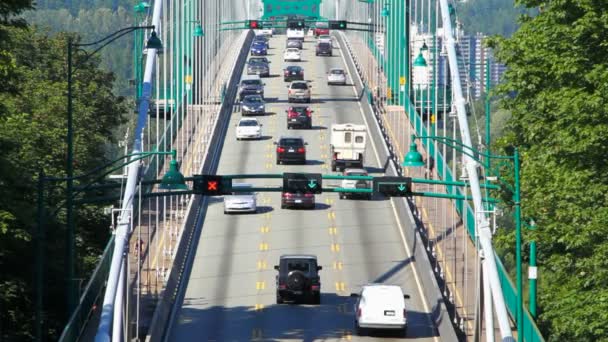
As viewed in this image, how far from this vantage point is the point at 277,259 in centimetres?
6956

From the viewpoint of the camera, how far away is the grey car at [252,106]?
379 feet

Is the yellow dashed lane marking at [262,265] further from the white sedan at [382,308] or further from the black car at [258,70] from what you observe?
the black car at [258,70]

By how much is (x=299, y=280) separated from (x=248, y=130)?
146ft

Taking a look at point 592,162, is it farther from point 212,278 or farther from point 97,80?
point 97,80

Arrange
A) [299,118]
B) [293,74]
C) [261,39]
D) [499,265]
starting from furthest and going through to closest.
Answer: [261,39]
[293,74]
[299,118]
[499,265]

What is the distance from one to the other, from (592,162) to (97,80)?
235ft

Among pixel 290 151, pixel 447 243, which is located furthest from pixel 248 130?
pixel 447 243

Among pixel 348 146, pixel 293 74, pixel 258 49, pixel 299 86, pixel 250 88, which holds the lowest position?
pixel 348 146

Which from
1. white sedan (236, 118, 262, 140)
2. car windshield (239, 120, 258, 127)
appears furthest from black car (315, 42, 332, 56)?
white sedan (236, 118, 262, 140)

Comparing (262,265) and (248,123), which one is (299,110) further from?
(262,265)

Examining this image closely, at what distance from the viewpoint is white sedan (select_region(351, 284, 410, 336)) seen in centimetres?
5359

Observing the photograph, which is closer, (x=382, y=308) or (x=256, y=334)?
(x=382, y=308)

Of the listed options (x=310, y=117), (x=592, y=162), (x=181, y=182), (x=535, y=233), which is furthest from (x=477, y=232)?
(x=310, y=117)

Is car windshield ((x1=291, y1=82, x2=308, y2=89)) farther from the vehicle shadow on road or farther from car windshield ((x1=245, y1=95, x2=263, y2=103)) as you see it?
the vehicle shadow on road
